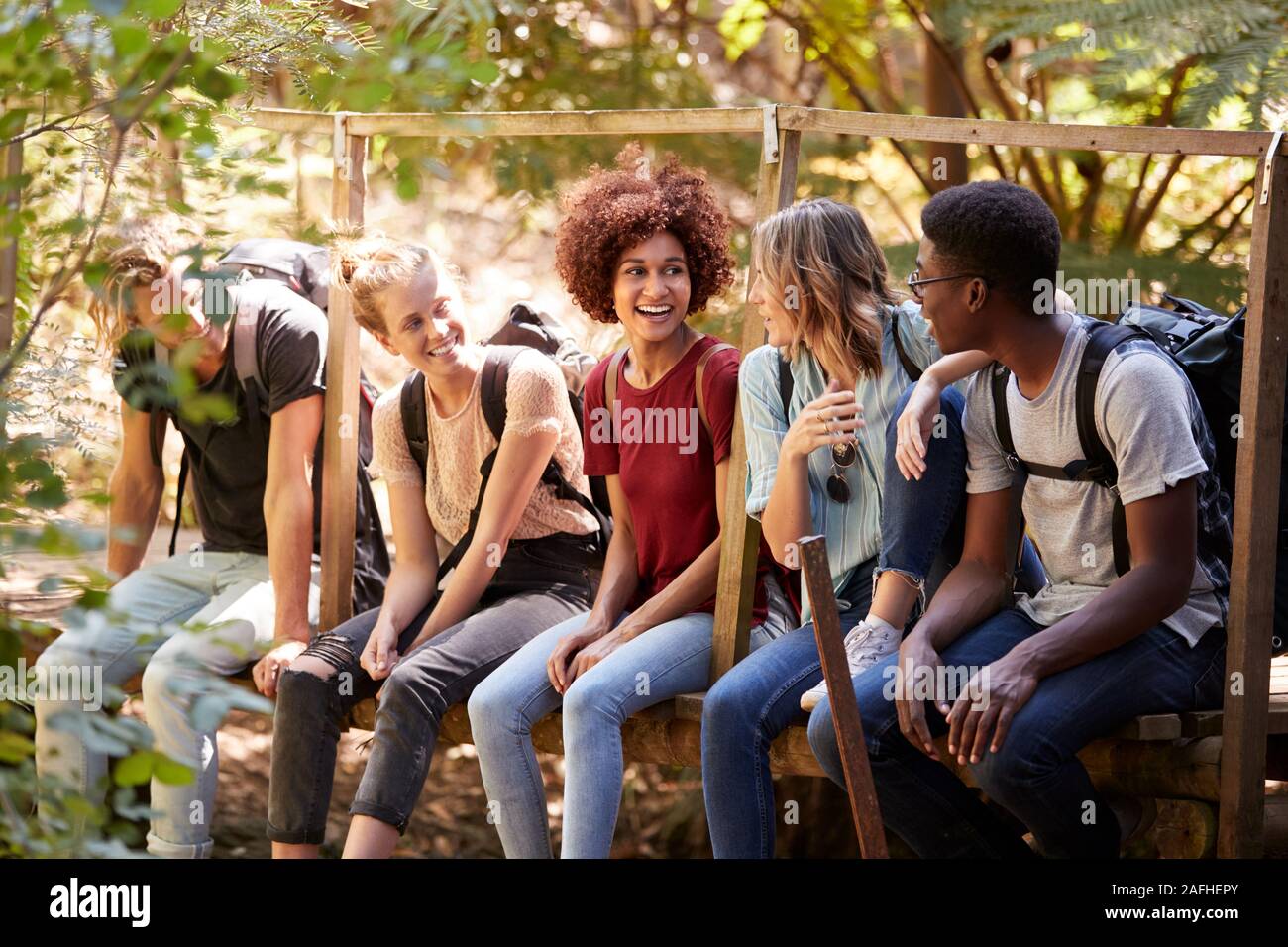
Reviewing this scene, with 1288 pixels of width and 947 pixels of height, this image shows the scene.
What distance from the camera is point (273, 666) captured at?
12.5ft

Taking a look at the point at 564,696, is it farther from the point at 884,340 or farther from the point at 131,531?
the point at 131,531

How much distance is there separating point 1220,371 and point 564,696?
1.56m

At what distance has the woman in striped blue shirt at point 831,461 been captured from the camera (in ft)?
10.3

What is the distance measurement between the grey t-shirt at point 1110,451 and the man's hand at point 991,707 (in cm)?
25

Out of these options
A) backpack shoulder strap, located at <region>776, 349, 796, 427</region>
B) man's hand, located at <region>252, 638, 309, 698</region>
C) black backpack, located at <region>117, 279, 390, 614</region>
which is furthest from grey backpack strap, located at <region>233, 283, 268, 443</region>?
backpack shoulder strap, located at <region>776, 349, 796, 427</region>

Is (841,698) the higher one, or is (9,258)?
(9,258)

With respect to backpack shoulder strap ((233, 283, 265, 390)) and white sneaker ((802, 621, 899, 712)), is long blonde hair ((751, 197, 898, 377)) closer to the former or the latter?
white sneaker ((802, 621, 899, 712))

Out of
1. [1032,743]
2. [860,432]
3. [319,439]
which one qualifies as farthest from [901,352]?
[319,439]

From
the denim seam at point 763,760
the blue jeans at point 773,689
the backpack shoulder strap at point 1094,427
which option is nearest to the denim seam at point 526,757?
the blue jeans at point 773,689

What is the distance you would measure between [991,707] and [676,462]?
1070 millimetres

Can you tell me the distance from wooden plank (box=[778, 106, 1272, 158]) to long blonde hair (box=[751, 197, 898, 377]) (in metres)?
0.18

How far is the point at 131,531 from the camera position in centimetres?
170

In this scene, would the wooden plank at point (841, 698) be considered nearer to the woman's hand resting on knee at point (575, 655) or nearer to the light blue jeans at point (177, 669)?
the woman's hand resting on knee at point (575, 655)

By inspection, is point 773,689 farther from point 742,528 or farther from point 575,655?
point 575,655
